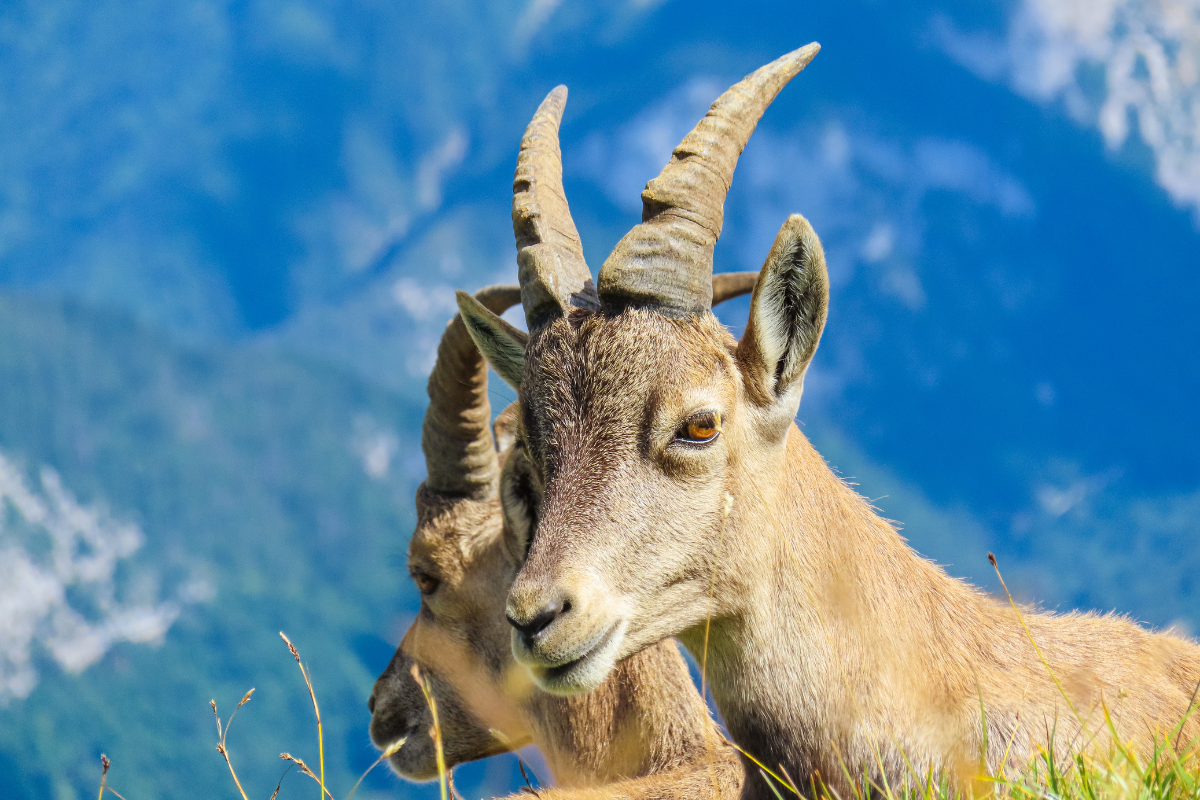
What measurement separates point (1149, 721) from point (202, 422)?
26115 mm

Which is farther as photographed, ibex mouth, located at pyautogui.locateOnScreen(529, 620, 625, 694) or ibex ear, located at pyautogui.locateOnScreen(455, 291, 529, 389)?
ibex ear, located at pyautogui.locateOnScreen(455, 291, 529, 389)

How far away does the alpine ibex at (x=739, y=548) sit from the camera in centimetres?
306

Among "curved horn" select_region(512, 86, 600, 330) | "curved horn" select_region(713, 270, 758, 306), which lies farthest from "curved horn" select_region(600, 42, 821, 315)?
"curved horn" select_region(713, 270, 758, 306)

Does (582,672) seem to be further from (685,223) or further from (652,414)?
(685,223)

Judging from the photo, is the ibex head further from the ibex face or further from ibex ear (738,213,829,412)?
the ibex face

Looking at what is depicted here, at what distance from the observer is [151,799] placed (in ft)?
30.5

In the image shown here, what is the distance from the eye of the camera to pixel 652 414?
124 inches

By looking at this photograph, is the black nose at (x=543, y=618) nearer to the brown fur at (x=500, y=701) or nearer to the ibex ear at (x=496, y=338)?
the ibex ear at (x=496, y=338)

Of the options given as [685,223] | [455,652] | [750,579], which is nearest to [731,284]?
[685,223]

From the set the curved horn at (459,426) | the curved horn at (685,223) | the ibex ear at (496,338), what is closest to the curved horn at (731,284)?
the curved horn at (459,426)

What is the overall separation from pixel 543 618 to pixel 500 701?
Result: 267cm

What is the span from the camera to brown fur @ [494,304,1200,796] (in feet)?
10.0

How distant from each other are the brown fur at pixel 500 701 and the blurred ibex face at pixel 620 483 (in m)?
1.52

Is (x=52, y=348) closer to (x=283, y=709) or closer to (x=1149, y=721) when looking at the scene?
(x=283, y=709)
